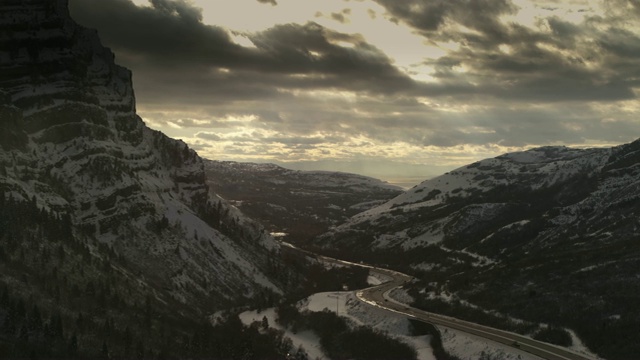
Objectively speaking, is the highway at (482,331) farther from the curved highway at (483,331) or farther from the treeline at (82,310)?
the treeline at (82,310)

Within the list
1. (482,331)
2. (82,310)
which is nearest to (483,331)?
(482,331)

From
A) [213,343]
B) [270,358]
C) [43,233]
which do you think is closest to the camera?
[270,358]

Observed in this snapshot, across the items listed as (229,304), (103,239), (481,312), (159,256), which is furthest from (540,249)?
(103,239)

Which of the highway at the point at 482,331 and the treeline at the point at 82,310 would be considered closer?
the highway at the point at 482,331

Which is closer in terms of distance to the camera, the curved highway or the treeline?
the curved highway

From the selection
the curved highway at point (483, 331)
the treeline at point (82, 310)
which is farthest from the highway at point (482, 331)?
the treeline at point (82, 310)

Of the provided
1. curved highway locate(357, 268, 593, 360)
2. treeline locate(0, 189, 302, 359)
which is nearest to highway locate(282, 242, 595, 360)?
curved highway locate(357, 268, 593, 360)

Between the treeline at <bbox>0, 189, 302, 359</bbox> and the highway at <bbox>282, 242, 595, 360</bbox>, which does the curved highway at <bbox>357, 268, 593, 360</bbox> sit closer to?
the highway at <bbox>282, 242, 595, 360</bbox>

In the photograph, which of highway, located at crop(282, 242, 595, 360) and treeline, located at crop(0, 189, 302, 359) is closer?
highway, located at crop(282, 242, 595, 360)

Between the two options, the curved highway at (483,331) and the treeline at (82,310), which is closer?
the curved highway at (483,331)

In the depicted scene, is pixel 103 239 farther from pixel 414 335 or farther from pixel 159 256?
pixel 414 335

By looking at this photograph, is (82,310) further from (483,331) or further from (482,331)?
(483,331)
